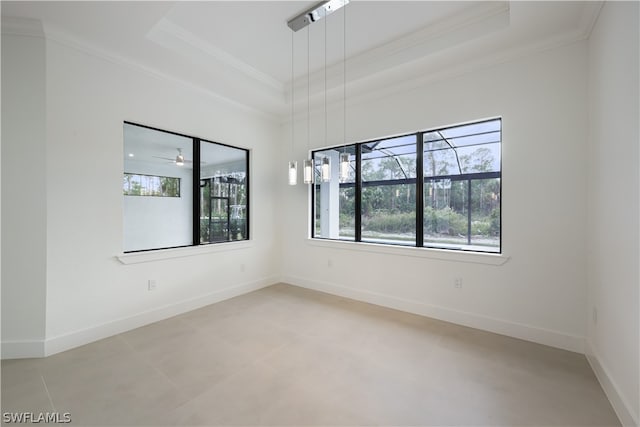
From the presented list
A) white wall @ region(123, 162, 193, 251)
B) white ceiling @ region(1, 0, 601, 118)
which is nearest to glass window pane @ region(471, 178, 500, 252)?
white ceiling @ region(1, 0, 601, 118)

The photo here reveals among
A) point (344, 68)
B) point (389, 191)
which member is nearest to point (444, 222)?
point (389, 191)

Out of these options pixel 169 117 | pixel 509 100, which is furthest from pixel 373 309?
pixel 169 117

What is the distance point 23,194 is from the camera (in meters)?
2.46

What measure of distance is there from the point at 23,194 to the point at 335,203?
11.6 ft

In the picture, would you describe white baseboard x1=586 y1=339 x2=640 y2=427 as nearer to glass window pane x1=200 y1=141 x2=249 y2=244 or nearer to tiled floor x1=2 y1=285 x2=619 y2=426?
tiled floor x1=2 y1=285 x2=619 y2=426

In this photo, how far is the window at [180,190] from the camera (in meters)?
3.21

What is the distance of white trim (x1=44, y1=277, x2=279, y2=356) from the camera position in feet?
8.46

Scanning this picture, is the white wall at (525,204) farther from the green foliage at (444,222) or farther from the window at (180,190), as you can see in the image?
the window at (180,190)

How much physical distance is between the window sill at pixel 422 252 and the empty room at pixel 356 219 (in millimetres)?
23

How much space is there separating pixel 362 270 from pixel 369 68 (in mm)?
2645

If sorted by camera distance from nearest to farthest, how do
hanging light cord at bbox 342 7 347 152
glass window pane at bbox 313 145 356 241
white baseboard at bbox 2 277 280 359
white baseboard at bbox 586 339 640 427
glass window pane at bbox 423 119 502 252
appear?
white baseboard at bbox 586 339 640 427 < white baseboard at bbox 2 277 280 359 < hanging light cord at bbox 342 7 347 152 < glass window pane at bbox 423 119 502 252 < glass window pane at bbox 313 145 356 241

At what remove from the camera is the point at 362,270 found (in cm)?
398

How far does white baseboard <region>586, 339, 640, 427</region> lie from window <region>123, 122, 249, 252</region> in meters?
4.19

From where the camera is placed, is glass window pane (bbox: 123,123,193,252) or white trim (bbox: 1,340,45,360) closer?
white trim (bbox: 1,340,45,360)
